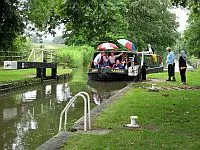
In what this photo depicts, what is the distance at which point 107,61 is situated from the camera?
28.1 m

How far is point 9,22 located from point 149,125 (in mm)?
15491

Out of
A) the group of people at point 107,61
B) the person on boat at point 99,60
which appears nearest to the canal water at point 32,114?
the group of people at point 107,61

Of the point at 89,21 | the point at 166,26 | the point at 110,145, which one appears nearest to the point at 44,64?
the point at 89,21

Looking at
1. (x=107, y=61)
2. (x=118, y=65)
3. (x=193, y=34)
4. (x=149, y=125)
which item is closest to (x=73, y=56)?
(x=193, y=34)

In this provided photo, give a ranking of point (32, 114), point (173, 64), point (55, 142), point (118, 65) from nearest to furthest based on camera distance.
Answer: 1. point (55, 142)
2. point (32, 114)
3. point (173, 64)
4. point (118, 65)

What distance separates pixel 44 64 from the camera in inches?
1009

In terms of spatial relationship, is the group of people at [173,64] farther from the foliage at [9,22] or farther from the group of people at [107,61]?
the foliage at [9,22]

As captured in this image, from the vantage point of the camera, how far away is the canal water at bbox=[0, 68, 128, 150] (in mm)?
9811

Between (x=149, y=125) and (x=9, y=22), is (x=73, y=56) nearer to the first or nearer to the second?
(x=9, y=22)

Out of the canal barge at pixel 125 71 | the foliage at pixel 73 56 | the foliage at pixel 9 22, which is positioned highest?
the foliage at pixel 9 22

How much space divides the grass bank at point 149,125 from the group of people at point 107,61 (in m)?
12.5

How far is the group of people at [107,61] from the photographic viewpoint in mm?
27844

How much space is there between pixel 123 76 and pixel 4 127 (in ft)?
51.6

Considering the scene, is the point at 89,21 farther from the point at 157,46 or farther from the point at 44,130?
the point at 157,46
